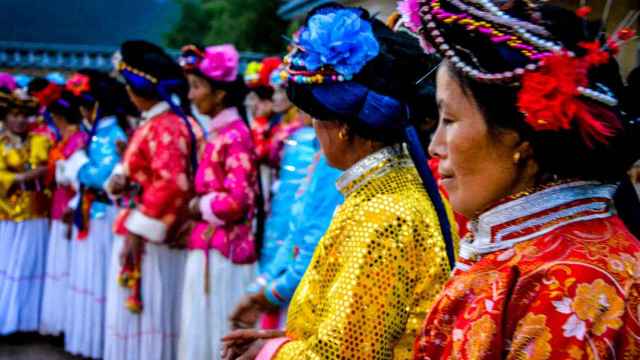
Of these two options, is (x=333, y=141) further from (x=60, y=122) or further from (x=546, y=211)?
(x=60, y=122)

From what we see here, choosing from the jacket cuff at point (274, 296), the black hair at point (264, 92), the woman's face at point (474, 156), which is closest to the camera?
the woman's face at point (474, 156)

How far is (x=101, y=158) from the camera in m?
5.63

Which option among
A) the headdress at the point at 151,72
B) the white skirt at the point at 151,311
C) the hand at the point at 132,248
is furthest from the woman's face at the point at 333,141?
the white skirt at the point at 151,311

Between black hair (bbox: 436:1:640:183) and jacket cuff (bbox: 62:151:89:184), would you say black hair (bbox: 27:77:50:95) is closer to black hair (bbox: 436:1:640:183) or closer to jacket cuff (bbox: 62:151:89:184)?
jacket cuff (bbox: 62:151:89:184)

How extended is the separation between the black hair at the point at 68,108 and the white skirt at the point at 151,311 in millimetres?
2266

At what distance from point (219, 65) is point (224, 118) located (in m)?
0.37

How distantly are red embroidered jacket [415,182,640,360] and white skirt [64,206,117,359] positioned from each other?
4860 millimetres

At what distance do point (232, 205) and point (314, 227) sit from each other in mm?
1502

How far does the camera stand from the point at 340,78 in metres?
2.00

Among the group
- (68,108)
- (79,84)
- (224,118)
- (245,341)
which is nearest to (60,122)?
(68,108)

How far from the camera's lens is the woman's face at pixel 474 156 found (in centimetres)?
139

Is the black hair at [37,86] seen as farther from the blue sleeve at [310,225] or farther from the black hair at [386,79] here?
the black hair at [386,79]

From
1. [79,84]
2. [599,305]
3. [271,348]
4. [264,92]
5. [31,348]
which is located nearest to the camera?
[599,305]

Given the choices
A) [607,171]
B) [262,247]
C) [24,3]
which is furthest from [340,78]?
[24,3]
